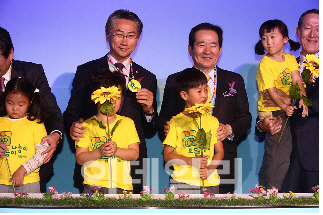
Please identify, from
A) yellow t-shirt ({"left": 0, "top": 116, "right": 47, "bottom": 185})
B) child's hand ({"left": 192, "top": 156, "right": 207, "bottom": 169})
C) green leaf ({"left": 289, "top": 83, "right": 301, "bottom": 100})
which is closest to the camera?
child's hand ({"left": 192, "top": 156, "right": 207, "bottom": 169})

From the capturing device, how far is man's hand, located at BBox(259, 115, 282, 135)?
13.6 feet

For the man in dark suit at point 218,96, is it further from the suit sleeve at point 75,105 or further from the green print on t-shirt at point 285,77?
the suit sleeve at point 75,105

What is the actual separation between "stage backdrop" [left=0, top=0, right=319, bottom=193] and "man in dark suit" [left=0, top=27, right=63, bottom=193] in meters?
0.69

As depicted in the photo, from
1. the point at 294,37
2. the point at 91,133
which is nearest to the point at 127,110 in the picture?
the point at 91,133

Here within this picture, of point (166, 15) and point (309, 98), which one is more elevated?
point (166, 15)

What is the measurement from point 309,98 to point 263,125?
525 mm

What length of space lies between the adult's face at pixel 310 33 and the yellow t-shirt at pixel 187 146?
55.8 inches

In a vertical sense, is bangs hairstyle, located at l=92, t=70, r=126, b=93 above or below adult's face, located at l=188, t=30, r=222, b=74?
below

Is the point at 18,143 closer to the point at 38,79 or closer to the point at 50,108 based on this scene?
the point at 50,108

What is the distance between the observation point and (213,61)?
427cm

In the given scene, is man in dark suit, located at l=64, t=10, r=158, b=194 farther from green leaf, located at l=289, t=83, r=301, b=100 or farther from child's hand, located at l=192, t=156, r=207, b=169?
green leaf, located at l=289, t=83, r=301, b=100

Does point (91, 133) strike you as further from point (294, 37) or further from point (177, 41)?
point (294, 37)

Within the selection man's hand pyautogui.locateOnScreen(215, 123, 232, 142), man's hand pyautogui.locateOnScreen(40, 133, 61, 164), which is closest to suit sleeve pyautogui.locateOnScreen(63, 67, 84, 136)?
man's hand pyautogui.locateOnScreen(40, 133, 61, 164)

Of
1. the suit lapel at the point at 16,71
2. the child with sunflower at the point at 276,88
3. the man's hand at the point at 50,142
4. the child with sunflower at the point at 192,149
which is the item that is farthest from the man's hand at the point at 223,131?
the suit lapel at the point at 16,71
